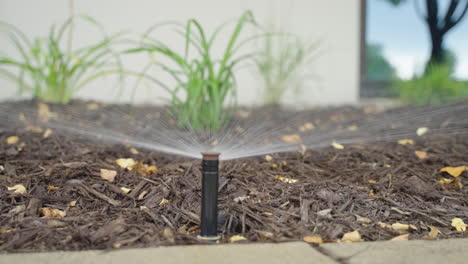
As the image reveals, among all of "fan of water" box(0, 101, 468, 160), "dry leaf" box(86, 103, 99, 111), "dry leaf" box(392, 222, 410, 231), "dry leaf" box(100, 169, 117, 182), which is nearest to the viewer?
"dry leaf" box(392, 222, 410, 231)

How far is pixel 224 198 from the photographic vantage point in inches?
62.6

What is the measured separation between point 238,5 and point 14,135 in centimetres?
250

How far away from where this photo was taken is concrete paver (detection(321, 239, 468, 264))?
1.10 m

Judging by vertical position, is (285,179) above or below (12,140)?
below

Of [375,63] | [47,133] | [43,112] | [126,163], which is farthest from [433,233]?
[375,63]

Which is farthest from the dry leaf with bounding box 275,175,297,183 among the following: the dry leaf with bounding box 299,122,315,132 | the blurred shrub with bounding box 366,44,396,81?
the blurred shrub with bounding box 366,44,396,81

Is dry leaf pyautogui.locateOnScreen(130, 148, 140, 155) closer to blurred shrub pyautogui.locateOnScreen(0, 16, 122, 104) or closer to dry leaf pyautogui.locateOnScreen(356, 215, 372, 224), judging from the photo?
blurred shrub pyautogui.locateOnScreen(0, 16, 122, 104)

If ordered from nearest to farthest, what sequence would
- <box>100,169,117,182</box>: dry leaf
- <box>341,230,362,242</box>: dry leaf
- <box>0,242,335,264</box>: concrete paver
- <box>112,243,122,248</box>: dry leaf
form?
<box>0,242,335,264</box>: concrete paver < <box>112,243,122,248</box>: dry leaf < <box>341,230,362,242</box>: dry leaf < <box>100,169,117,182</box>: dry leaf

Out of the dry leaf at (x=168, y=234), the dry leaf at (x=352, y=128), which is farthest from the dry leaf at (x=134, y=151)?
the dry leaf at (x=352, y=128)

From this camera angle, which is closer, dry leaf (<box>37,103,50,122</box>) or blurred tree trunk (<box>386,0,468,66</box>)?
dry leaf (<box>37,103,50,122</box>)

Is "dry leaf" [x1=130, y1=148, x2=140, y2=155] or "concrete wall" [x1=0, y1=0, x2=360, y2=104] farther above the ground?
"concrete wall" [x1=0, y1=0, x2=360, y2=104]

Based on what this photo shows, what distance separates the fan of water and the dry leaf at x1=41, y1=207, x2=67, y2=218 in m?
0.81

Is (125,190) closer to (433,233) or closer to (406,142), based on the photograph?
(433,233)

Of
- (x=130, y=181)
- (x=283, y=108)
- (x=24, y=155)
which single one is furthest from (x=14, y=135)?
(x=283, y=108)
